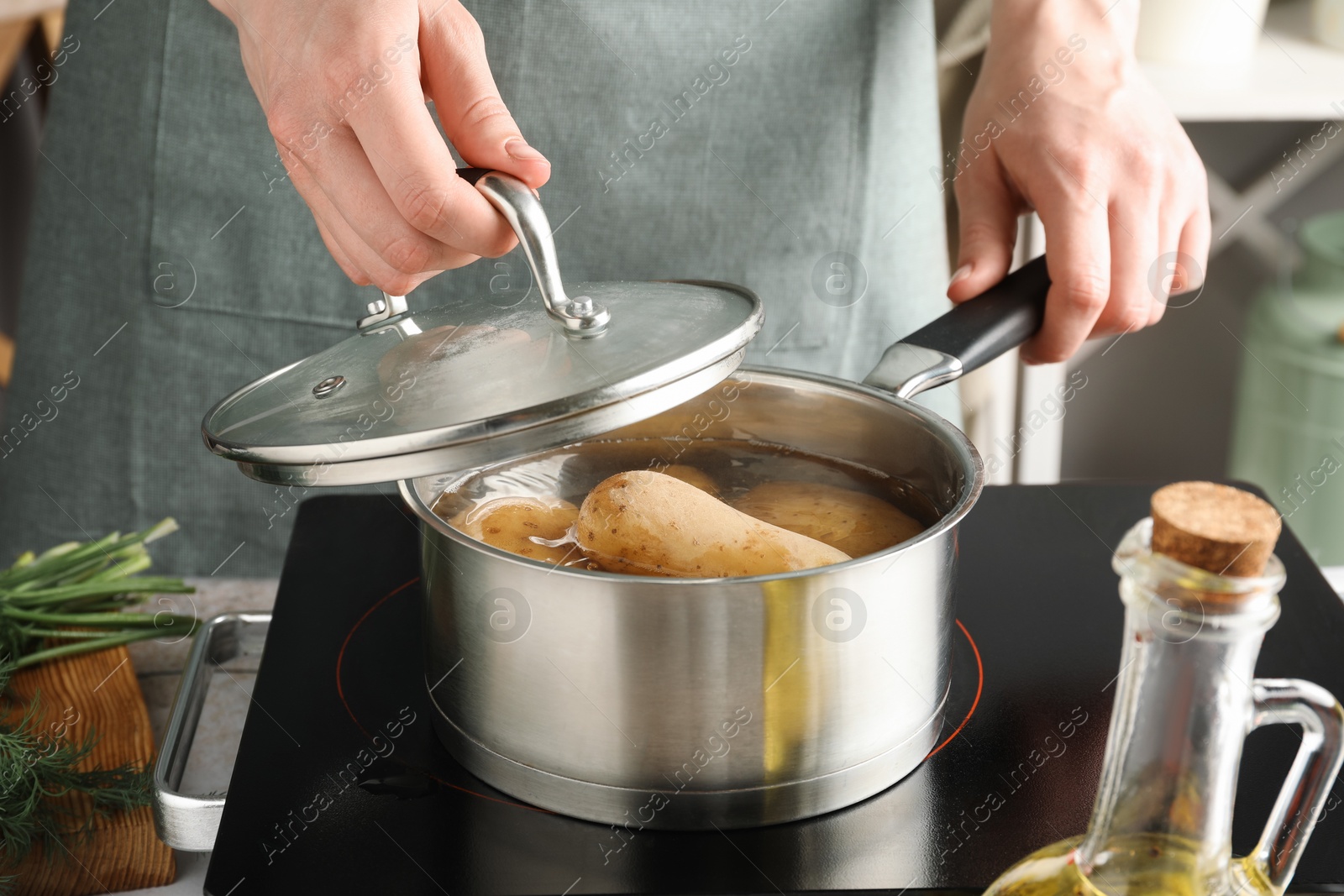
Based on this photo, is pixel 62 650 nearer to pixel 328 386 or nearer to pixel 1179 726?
pixel 328 386

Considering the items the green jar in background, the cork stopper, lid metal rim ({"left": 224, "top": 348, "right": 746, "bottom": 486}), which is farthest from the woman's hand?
the green jar in background

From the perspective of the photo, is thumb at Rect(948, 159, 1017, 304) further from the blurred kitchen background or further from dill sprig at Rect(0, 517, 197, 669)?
dill sprig at Rect(0, 517, 197, 669)

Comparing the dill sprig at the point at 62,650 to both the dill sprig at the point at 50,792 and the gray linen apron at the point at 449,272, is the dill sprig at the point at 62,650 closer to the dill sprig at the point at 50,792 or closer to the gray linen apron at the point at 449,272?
the dill sprig at the point at 50,792

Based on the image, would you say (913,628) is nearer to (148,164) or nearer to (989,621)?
(989,621)

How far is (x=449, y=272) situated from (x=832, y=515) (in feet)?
1.91

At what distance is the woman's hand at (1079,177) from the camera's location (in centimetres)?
79

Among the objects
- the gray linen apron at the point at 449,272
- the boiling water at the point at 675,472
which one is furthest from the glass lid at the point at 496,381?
the gray linen apron at the point at 449,272

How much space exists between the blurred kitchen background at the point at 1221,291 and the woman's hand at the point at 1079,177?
272mm

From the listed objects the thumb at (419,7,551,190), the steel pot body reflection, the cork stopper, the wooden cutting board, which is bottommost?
the wooden cutting board

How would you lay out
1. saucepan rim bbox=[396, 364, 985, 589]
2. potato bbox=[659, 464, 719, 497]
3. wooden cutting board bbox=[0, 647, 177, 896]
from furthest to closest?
potato bbox=[659, 464, 719, 497] < wooden cutting board bbox=[0, 647, 177, 896] < saucepan rim bbox=[396, 364, 985, 589]

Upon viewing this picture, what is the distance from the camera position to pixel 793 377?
67 centimetres

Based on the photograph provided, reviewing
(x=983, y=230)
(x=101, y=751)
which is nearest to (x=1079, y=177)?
(x=983, y=230)

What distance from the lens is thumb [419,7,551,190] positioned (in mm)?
566

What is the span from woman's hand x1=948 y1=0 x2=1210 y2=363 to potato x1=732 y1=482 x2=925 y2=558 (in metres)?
0.22
